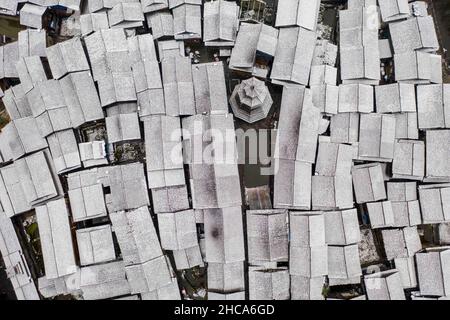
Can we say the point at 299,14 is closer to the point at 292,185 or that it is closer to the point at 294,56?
the point at 294,56

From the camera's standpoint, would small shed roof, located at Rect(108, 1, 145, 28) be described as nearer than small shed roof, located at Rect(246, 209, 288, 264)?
No

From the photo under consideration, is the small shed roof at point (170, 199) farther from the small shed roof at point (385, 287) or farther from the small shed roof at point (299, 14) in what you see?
the small shed roof at point (299, 14)

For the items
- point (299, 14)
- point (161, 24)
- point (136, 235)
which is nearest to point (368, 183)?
point (299, 14)

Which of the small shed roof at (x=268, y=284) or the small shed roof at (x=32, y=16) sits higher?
the small shed roof at (x=32, y=16)

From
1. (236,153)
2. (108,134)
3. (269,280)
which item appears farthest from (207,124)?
(269,280)

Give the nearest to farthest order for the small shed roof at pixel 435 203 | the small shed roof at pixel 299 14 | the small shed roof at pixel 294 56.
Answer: the small shed roof at pixel 435 203
the small shed roof at pixel 294 56
the small shed roof at pixel 299 14

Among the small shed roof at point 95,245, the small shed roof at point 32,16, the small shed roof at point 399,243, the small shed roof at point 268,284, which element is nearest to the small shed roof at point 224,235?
the small shed roof at point 268,284

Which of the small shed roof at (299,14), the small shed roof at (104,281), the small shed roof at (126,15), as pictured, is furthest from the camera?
the small shed roof at (126,15)

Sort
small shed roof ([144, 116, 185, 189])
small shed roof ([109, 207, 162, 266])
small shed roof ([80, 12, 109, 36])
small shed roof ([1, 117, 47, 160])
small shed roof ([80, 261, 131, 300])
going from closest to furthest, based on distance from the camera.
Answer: small shed roof ([109, 207, 162, 266]) < small shed roof ([80, 261, 131, 300]) < small shed roof ([144, 116, 185, 189]) < small shed roof ([1, 117, 47, 160]) < small shed roof ([80, 12, 109, 36])

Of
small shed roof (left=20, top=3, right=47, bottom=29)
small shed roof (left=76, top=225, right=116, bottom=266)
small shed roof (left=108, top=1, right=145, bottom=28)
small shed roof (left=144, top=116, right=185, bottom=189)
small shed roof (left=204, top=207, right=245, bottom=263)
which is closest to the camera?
small shed roof (left=204, top=207, right=245, bottom=263)

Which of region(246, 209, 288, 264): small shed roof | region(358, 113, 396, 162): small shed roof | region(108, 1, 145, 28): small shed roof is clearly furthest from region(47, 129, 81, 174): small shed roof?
region(358, 113, 396, 162): small shed roof

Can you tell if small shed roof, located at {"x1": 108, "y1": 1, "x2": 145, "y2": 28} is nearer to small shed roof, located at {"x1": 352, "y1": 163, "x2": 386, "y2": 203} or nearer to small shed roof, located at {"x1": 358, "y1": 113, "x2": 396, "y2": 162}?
small shed roof, located at {"x1": 358, "y1": 113, "x2": 396, "y2": 162}
